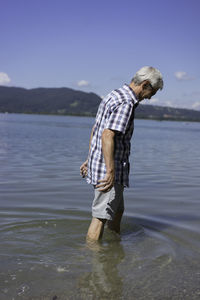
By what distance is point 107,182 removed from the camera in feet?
13.9

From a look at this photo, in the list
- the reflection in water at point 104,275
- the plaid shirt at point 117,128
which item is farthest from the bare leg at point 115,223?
the plaid shirt at point 117,128

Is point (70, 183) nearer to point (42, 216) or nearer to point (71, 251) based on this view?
point (42, 216)

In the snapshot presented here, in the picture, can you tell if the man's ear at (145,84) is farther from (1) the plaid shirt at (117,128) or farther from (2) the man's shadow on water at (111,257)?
(2) the man's shadow on water at (111,257)

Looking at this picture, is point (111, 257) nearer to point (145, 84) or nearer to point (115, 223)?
point (115, 223)

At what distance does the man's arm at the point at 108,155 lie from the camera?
13.6ft

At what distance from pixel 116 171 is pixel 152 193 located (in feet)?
16.3

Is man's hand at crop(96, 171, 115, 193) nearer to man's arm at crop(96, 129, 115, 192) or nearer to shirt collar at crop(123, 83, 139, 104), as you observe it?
man's arm at crop(96, 129, 115, 192)

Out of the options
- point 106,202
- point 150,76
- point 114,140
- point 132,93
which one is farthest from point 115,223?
point 150,76

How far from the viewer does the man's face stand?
431cm

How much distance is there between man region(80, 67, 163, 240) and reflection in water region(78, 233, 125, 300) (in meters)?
0.37

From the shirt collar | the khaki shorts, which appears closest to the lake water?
the khaki shorts

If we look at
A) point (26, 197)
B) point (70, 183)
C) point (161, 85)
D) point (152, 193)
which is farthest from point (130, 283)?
point (70, 183)

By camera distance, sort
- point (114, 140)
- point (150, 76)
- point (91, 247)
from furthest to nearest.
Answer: point (91, 247) < point (114, 140) < point (150, 76)

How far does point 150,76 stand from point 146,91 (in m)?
0.20
